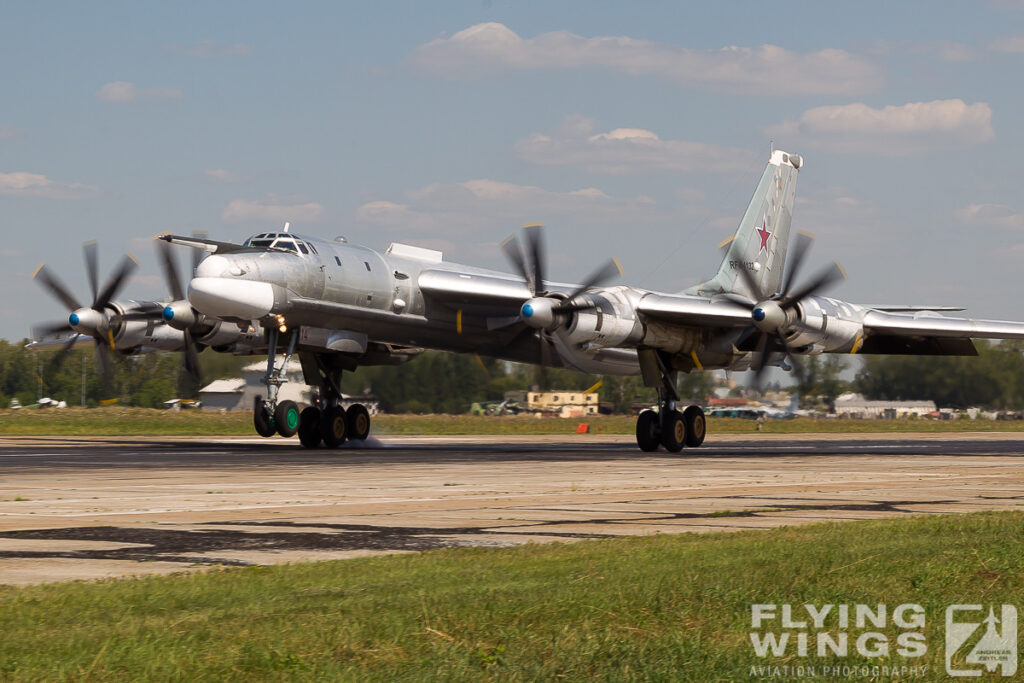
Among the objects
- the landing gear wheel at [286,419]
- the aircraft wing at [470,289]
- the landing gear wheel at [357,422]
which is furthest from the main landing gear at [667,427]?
the landing gear wheel at [286,419]

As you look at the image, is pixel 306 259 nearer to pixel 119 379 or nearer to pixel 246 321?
pixel 246 321

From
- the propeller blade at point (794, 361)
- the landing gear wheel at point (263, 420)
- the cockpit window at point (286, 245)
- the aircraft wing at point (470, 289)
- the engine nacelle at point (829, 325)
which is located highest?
the cockpit window at point (286, 245)

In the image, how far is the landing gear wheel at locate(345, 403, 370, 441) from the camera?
98.0ft

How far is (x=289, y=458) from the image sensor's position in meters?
23.0

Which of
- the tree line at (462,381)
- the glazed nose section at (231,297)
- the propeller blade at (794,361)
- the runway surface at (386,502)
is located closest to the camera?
the runway surface at (386,502)

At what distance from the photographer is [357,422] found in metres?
30.1

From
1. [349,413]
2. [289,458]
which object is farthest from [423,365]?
[289,458]

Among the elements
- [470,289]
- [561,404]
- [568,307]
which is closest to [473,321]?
[470,289]

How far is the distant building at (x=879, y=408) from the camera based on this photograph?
2557 inches

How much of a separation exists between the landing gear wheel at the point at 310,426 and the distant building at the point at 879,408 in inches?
1666

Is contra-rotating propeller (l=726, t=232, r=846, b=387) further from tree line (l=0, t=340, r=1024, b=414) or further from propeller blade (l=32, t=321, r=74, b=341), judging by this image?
propeller blade (l=32, t=321, r=74, b=341)

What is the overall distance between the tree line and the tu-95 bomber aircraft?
5.10 ft

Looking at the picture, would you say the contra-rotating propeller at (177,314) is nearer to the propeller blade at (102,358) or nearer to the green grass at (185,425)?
the propeller blade at (102,358)

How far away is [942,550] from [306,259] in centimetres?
1980
